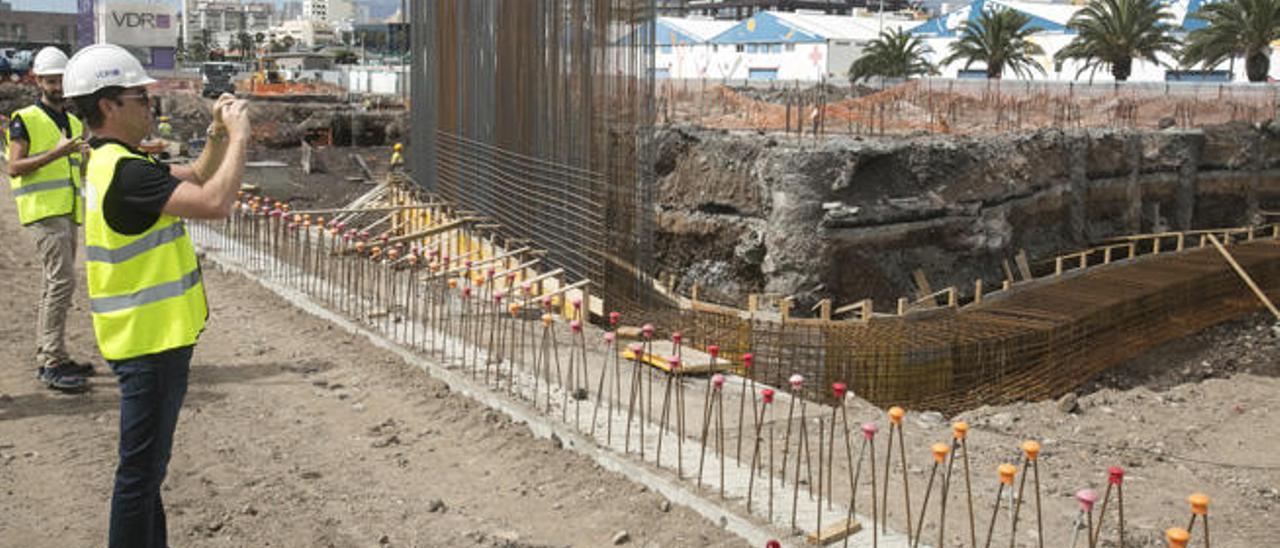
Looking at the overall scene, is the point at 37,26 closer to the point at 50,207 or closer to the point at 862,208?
the point at 862,208

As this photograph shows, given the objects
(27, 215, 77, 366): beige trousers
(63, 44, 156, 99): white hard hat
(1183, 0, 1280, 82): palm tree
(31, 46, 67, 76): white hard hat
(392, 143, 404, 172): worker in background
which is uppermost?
(1183, 0, 1280, 82): palm tree

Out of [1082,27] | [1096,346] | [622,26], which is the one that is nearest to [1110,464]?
[622,26]

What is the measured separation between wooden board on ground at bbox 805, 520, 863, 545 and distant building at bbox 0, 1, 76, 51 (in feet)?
303

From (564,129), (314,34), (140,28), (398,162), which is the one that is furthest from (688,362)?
(314,34)

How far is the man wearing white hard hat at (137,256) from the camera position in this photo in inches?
134

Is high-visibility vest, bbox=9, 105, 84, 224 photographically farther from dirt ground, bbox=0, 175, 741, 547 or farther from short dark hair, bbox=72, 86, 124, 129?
short dark hair, bbox=72, 86, 124, 129

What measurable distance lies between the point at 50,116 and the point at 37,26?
3768 inches

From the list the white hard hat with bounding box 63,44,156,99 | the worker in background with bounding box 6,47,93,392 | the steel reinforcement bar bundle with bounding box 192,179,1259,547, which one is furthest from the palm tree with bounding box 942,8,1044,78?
the white hard hat with bounding box 63,44,156,99

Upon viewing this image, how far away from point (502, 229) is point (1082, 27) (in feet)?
96.5

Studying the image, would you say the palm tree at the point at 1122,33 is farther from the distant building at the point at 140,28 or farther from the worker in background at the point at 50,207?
the distant building at the point at 140,28

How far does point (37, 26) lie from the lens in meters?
88.7

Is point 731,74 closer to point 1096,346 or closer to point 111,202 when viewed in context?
point 1096,346

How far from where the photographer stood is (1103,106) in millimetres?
31281

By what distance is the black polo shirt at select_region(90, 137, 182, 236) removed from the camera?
340 centimetres
